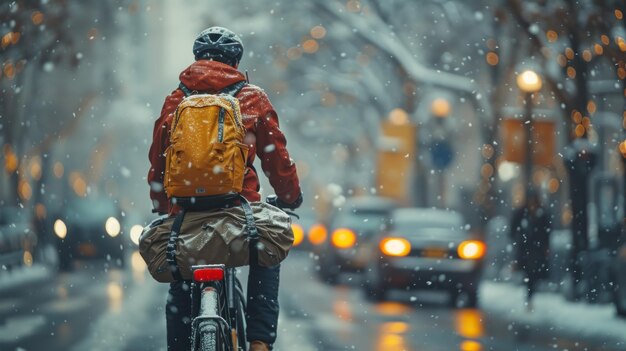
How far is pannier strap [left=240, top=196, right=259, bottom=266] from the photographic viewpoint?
18.3ft

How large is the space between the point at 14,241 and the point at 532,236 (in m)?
14.0

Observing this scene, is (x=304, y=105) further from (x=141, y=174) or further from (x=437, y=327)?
(x=141, y=174)

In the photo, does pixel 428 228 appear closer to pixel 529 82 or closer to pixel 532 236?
pixel 532 236

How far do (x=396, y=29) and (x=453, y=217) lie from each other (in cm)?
1303

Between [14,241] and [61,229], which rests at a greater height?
[61,229]

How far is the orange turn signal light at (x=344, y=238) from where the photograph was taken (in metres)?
23.6

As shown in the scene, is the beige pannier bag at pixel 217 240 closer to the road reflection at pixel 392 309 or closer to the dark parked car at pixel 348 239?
the road reflection at pixel 392 309

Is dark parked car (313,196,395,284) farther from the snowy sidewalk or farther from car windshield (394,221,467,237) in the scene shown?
car windshield (394,221,467,237)

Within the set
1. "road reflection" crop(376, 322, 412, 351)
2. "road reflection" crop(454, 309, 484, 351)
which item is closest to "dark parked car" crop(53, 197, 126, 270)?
"road reflection" crop(454, 309, 484, 351)

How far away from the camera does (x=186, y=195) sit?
556 centimetres

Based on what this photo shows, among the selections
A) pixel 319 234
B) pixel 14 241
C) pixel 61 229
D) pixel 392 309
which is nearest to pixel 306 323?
pixel 392 309

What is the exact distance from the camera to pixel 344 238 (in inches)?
931

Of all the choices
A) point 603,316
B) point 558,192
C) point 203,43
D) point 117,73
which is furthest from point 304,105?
point 203,43

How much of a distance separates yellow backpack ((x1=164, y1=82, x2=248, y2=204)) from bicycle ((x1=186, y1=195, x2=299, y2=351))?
13.4 inches
